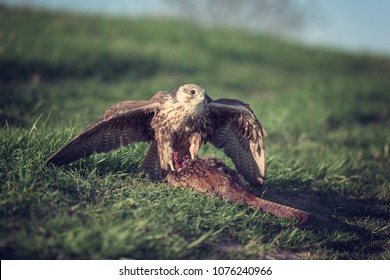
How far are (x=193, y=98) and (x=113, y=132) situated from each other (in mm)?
740

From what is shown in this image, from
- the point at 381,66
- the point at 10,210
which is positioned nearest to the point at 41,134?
the point at 10,210

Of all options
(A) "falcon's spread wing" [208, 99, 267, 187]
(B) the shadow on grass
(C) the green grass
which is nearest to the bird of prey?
(A) "falcon's spread wing" [208, 99, 267, 187]

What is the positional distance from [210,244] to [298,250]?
73cm

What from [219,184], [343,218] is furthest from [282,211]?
[343,218]

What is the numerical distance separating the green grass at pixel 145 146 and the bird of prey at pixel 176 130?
20 centimetres

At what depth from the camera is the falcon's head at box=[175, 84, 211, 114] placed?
155 inches

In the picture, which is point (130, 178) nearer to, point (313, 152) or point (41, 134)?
point (41, 134)

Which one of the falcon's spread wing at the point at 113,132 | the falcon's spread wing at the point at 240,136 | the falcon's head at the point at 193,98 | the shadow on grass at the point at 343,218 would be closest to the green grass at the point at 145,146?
the shadow on grass at the point at 343,218

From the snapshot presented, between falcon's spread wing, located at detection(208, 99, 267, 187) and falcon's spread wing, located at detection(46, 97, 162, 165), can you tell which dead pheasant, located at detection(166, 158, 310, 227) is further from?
falcon's spread wing, located at detection(46, 97, 162, 165)

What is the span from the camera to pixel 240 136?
4.28 meters

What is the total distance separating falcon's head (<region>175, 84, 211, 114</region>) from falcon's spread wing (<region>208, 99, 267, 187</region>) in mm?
157

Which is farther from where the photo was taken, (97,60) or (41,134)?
(97,60)

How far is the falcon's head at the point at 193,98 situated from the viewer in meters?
3.93

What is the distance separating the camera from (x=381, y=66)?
1297cm
